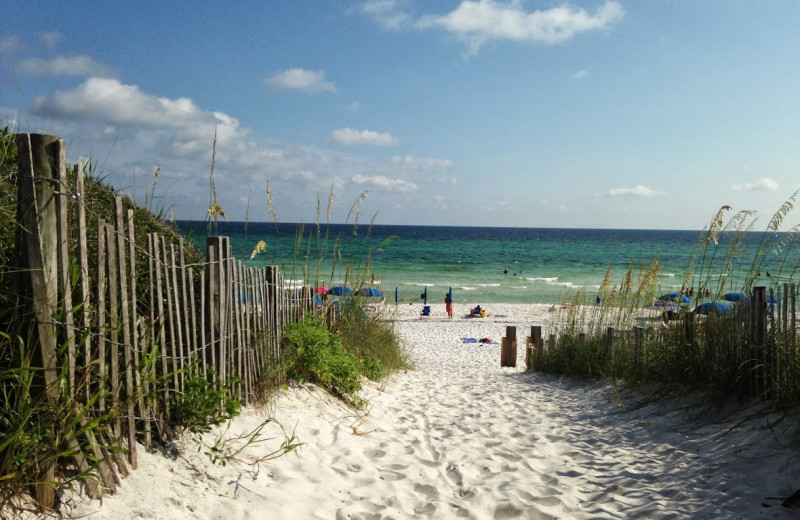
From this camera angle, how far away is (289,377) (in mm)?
5188

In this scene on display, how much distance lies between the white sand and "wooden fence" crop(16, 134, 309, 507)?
0.86 feet

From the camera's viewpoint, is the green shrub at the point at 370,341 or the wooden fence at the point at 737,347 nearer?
the wooden fence at the point at 737,347

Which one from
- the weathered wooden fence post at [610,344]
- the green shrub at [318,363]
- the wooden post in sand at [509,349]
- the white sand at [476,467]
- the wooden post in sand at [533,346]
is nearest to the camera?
the white sand at [476,467]

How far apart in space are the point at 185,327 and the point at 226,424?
0.78 m

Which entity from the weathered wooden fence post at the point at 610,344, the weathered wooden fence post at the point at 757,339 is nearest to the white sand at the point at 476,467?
the weathered wooden fence post at the point at 757,339

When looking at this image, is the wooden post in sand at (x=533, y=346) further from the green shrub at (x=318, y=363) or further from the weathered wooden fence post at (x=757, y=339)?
the weathered wooden fence post at (x=757, y=339)

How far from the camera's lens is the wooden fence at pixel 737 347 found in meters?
4.16

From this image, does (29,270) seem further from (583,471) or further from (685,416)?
(685,416)

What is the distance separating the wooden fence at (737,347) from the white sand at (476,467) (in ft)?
0.95

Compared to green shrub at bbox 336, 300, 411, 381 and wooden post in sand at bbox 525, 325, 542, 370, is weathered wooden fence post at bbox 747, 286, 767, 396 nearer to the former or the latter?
green shrub at bbox 336, 300, 411, 381

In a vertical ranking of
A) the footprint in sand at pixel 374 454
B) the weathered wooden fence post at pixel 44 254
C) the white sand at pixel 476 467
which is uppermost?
the weathered wooden fence post at pixel 44 254

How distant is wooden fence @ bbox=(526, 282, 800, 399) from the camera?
416cm

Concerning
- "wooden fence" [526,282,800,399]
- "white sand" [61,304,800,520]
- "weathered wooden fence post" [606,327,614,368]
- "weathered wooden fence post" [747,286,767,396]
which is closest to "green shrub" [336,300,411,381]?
"white sand" [61,304,800,520]

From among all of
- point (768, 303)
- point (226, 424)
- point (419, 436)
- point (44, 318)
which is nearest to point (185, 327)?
point (226, 424)
